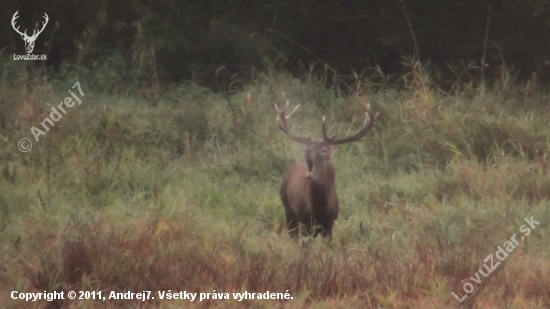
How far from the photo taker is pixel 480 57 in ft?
36.0

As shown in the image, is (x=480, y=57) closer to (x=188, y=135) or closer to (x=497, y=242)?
(x=188, y=135)

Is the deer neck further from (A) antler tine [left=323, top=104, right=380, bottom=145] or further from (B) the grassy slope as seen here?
(B) the grassy slope

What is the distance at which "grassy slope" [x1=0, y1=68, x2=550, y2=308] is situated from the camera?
493 cm

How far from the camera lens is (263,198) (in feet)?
23.3

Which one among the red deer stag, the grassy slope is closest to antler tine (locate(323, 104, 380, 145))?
the red deer stag

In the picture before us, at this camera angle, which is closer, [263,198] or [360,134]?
[360,134]

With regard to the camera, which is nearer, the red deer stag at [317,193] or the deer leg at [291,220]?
the red deer stag at [317,193]

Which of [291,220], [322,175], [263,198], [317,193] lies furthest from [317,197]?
[263,198]

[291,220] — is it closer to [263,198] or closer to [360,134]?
[263,198]

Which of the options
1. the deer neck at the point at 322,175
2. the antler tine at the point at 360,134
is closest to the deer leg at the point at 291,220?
the deer neck at the point at 322,175

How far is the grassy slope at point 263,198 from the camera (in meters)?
4.93

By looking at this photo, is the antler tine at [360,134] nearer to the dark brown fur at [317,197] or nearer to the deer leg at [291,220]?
the dark brown fur at [317,197]

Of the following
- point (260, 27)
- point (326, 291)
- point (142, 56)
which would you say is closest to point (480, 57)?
point (260, 27)

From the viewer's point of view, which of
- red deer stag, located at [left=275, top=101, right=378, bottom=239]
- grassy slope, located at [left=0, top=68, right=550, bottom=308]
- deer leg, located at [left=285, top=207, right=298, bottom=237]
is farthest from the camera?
deer leg, located at [left=285, top=207, right=298, bottom=237]
